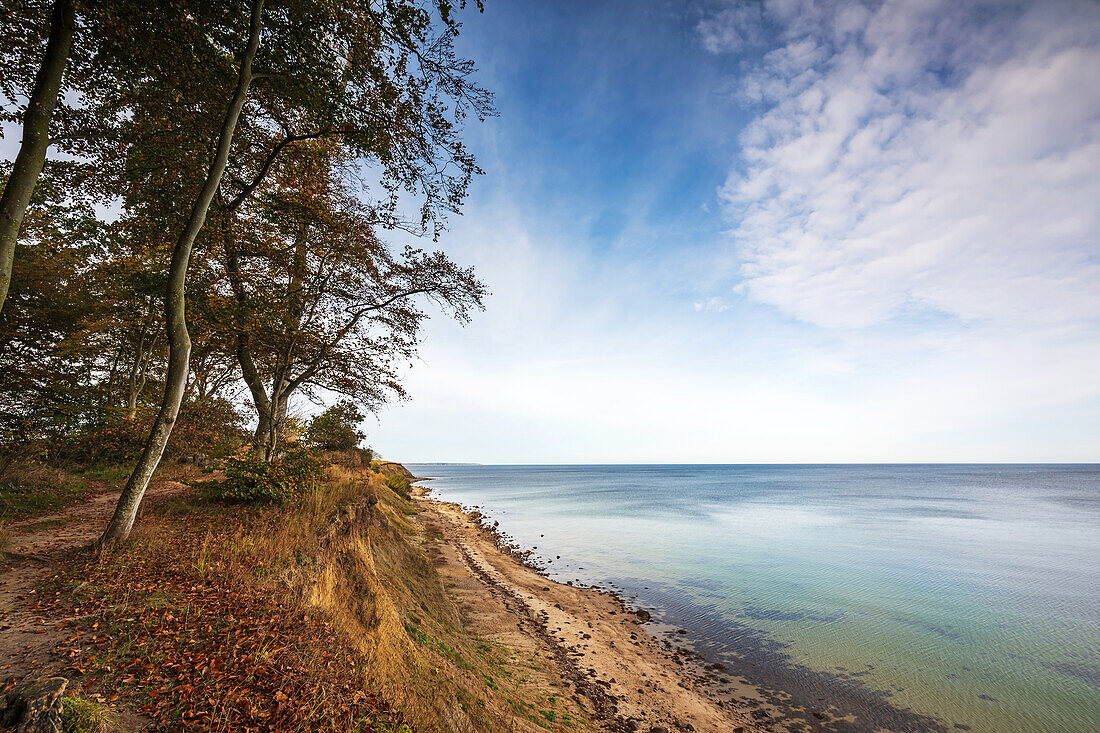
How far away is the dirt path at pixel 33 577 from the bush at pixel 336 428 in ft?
19.2

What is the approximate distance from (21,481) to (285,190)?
11624 millimetres

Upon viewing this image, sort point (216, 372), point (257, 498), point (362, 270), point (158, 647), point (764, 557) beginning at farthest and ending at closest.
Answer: point (764, 557) < point (216, 372) < point (362, 270) < point (257, 498) < point (158, 647)

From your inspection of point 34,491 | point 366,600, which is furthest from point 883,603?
point 34,491

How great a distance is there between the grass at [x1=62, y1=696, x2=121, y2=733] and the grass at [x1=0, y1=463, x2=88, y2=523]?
9728 mm

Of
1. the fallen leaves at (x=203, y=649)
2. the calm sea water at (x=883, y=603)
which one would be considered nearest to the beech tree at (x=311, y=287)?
the fallen leaves at (x=203, y=649)

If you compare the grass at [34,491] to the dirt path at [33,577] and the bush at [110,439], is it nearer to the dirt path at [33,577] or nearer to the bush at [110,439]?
the dirt path at [33,577]

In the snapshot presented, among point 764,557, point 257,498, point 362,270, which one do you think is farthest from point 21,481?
point 764,557

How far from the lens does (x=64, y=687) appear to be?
3.48 meters

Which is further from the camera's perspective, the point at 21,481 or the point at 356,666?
the point at 21,481

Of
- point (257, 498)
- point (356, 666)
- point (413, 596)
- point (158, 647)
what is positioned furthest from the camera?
point (413, 596)

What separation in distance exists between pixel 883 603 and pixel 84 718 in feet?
89.9

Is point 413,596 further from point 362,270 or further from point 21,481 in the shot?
point 21,481

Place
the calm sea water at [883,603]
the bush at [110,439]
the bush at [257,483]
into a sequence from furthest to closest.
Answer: the bush at [110,439] → the calm sea water at [883,603] → the bush at [257,483]

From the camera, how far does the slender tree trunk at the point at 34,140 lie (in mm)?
6270
